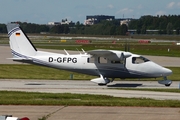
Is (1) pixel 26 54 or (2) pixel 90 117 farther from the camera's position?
(1) pixel 26 54

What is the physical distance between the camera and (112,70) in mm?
32875

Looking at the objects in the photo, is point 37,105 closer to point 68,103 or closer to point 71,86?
point 68,103

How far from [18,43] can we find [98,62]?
5.38 metres

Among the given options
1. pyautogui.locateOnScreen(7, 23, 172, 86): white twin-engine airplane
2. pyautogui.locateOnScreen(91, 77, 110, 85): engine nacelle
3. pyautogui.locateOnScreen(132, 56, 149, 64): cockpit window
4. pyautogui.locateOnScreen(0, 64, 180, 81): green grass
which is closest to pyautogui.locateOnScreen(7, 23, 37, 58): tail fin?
pyautogui.locateOnScreen(7, 23, 172, 86): white twin-engine airplane

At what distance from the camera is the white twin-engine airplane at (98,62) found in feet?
107

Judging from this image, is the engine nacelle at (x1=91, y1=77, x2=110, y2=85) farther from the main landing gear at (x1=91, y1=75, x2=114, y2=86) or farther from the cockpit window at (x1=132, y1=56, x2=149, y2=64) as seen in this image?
the cockpit window at (x1=132, y1=56, x2=149, y2=64)

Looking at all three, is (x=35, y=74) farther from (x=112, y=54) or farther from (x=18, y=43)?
(x=112, y=54)

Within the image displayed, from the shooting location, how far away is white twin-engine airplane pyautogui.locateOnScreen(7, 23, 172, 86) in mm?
32688

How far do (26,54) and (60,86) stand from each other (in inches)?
149

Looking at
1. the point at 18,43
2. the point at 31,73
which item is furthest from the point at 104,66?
the point at 31,73

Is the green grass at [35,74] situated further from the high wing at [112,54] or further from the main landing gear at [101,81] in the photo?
the high wing at [112,54]

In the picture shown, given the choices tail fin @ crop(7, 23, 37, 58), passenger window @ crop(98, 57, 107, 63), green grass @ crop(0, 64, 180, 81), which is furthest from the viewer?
green grass @ crop(0, 64, 180, 81)

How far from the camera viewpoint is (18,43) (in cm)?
3350

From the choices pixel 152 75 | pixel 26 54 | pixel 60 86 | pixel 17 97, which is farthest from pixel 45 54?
pixel 17 97
